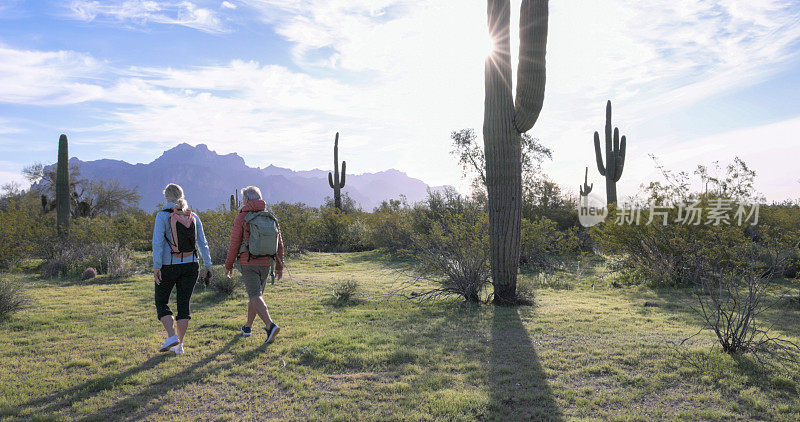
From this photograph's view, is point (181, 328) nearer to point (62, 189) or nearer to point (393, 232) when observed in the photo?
point (393, 232)

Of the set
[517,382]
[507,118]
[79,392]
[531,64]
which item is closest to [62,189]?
[79,392]

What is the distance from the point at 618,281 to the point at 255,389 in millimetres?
9646

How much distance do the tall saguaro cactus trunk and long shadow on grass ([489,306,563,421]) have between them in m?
1.84

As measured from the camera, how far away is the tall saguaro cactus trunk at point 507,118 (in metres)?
6.98

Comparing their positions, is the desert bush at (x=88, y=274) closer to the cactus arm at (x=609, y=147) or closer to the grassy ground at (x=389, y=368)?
the grassy ground at (x=389, y=368)

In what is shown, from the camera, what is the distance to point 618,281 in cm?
1081

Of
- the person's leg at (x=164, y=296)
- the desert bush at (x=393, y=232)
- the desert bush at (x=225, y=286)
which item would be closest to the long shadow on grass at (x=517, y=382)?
the person's leg at (x=164, y=296)

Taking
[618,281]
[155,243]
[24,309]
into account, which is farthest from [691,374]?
[24,309]

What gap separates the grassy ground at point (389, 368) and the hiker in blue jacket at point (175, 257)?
0.40m

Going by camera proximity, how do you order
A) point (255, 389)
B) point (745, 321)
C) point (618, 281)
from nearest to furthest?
point (255, 389)
point (745, 321)
point (618, 281)

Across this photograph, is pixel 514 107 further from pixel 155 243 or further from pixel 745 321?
pixel 155 243

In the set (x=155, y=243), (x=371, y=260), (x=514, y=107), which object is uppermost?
(x=514, y=107)

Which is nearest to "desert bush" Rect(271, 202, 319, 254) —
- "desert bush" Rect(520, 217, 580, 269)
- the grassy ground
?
"desert bush" Rect(520, 217, 580, 269)

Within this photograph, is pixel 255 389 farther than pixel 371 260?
No
